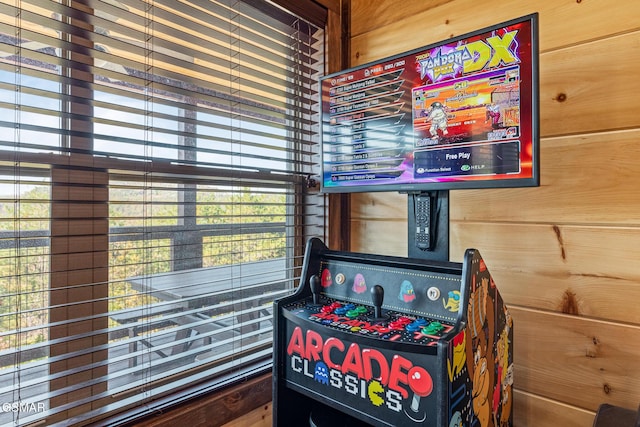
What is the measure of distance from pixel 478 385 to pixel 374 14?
4.85 ft

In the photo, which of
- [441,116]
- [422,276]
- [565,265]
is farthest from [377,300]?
[565,265]

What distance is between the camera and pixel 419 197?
113cm

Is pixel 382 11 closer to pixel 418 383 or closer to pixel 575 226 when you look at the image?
pixel 575 226

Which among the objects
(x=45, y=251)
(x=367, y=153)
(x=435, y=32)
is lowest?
(x=45, y=251)

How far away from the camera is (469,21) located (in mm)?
1386

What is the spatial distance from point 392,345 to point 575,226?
74cm

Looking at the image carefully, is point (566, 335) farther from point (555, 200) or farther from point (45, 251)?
point (45, 251)

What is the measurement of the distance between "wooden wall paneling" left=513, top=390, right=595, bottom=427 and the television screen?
76 centimetres

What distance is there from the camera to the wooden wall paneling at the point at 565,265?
1.09 meters

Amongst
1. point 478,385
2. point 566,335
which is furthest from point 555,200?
point 478,385

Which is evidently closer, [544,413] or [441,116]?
[441,116]

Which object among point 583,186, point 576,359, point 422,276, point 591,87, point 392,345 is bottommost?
point 576,359

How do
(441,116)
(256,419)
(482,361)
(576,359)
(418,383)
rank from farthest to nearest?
(256,419) → (576,359) → (441,116) → (482,361) → (418,383)

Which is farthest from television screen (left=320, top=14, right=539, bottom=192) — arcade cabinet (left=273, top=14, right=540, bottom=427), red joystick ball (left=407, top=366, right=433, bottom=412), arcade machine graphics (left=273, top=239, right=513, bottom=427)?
red joystick ball (left=407, top=366, right=433, bottom=412)
